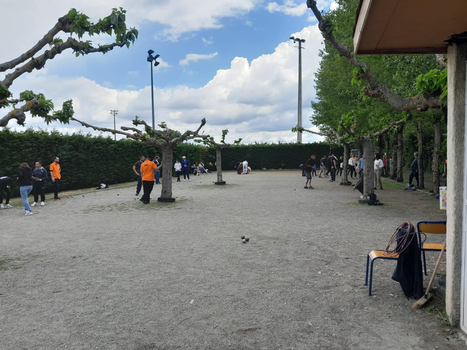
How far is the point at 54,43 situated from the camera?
7711mm

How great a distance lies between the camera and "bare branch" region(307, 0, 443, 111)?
7531 millimetres

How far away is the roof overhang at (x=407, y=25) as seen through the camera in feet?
12.4

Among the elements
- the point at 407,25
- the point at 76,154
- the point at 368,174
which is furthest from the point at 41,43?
the point at 76,154

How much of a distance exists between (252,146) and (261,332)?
157 feet

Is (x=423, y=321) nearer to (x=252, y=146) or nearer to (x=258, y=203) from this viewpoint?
(x=258, y=203)

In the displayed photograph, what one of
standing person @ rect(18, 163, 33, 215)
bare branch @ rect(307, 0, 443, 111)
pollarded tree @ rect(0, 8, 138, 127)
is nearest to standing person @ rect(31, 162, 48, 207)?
standing person @ rect(18, 163, 33, 215)

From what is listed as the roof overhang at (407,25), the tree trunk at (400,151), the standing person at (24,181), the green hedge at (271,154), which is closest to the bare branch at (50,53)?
the roof overhang at (407,25)

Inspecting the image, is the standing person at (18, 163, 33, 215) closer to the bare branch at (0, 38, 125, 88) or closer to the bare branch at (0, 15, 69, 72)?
the bare branch at (0, 38, 125, 88)

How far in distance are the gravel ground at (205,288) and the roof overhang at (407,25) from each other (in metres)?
3.26

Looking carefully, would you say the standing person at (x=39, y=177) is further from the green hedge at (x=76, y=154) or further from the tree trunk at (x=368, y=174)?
the tree trunk at (x=368, y=174)

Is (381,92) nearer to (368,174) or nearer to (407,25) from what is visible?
(407,25)

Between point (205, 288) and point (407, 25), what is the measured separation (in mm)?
4243

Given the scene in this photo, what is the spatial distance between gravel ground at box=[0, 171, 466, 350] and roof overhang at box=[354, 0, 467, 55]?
10.7 ft

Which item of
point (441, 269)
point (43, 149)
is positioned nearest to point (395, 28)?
point (441, 269)
